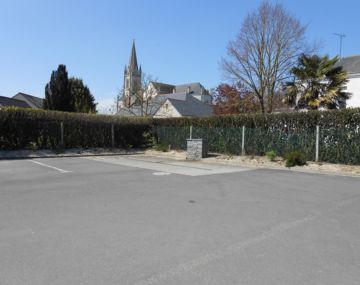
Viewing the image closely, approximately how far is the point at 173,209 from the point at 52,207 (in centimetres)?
223

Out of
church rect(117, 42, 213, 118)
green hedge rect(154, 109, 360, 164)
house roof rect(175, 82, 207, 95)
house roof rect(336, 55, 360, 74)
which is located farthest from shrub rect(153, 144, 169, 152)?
house roof rect(175, 82, 207, 95)

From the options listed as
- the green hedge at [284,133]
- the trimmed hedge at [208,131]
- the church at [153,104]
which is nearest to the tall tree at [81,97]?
the church at [153,104]

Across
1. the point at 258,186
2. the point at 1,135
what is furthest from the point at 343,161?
the point at 1,135

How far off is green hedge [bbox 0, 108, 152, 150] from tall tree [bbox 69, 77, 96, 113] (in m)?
13.2

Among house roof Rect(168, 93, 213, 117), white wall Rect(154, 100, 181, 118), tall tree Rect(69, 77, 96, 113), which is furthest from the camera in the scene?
house roof Rect(168, 93, 213, 117)

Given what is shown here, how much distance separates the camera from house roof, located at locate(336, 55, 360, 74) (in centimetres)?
2789

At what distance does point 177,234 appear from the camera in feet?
15.3

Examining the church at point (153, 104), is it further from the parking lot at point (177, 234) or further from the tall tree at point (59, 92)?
the parking lot at point (177, 234)

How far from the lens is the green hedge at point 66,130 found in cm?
1812

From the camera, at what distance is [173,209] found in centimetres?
611

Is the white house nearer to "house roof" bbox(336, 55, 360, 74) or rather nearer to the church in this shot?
"house roof" bbox(336, 55, 360, 74)

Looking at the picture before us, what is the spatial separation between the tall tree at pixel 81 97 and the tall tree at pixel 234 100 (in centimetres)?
1493

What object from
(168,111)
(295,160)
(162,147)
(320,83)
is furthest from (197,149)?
(168,111)

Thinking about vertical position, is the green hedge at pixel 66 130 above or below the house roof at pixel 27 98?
below
